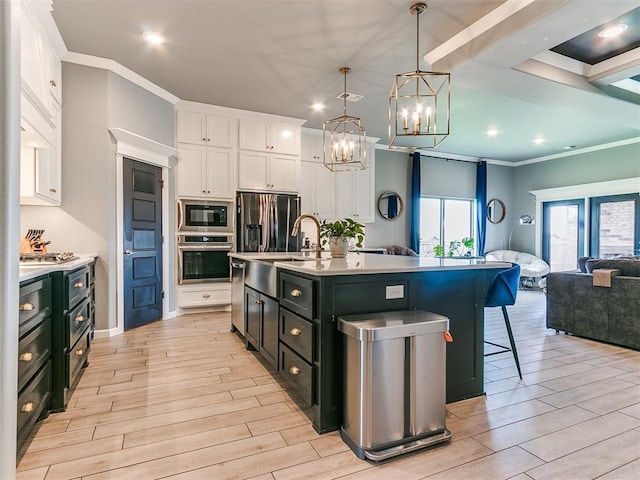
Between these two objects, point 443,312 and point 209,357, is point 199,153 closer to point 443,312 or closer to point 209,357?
point 209,357

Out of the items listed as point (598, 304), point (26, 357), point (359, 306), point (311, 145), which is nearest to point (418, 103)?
point (359, 306)

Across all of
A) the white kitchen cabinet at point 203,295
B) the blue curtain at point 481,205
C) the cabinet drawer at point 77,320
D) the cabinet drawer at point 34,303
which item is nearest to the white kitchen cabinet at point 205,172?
the white kitchen cabinet at point 203,295

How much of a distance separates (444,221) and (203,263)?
5.36 meters

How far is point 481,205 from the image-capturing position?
8023mm

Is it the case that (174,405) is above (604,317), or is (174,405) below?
below

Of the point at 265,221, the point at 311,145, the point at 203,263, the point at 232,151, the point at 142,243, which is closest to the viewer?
the point at 142,243

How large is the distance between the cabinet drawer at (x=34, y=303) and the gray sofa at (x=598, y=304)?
469 cm

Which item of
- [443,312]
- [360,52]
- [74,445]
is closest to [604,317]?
[443,312]

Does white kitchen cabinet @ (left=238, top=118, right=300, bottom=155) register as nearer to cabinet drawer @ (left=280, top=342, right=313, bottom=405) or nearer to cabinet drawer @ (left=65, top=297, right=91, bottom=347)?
cabinet drawer @ (left=65, top=297, right=91, bottom=347)

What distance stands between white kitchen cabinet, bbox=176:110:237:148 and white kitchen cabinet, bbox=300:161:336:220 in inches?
51.9

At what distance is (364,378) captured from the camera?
69.0 inches

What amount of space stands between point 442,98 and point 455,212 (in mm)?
3934

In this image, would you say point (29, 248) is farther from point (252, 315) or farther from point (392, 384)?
point (392, 384)

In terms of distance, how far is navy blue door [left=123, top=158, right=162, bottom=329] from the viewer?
4082 millimetres
